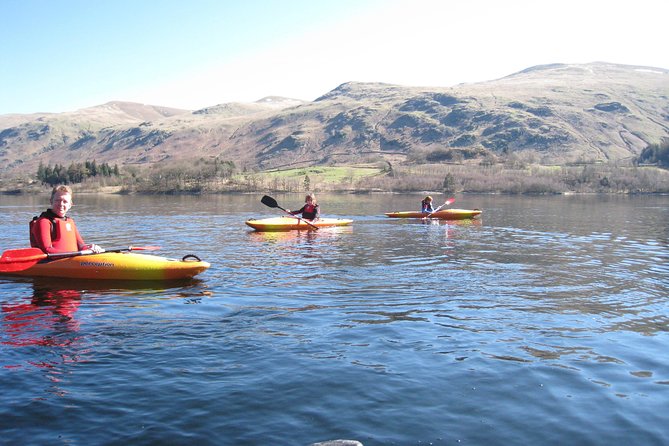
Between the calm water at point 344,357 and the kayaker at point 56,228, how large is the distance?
1013mm

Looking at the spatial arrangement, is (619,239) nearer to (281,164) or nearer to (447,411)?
(447,411)

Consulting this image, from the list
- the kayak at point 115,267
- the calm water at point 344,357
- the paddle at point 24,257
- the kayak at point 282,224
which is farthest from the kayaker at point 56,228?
the kayak at point 282,224

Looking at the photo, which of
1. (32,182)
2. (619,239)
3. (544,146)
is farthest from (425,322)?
(544,146)

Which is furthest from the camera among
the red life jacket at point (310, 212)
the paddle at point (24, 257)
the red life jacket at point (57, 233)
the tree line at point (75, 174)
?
the tree line at point (75, 174)

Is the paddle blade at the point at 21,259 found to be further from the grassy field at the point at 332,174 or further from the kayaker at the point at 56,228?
the grassy field at the point at 332,174

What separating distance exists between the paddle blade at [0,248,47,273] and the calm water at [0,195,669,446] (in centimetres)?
50

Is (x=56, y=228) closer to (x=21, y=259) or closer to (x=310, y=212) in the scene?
A: (x=21, y=259)

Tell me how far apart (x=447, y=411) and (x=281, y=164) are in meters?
179

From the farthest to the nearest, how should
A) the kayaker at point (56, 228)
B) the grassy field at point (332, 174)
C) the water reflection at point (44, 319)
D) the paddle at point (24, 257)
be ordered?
1. the grassy field at point (332, 174)
2. the paddle at point (24, 257)
3. the kayaker at point (56, 228)
4. the water reflection at point (44, 319)

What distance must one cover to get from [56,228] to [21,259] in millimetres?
1190

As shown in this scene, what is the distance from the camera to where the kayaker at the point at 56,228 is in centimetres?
1461

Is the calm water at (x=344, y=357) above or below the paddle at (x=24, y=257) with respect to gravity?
below

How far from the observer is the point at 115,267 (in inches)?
594

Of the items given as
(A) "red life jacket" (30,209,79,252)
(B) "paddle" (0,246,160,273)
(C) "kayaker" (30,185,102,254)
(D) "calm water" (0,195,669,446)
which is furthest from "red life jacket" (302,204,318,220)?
(B) "paddle" (0,246,160,273)
